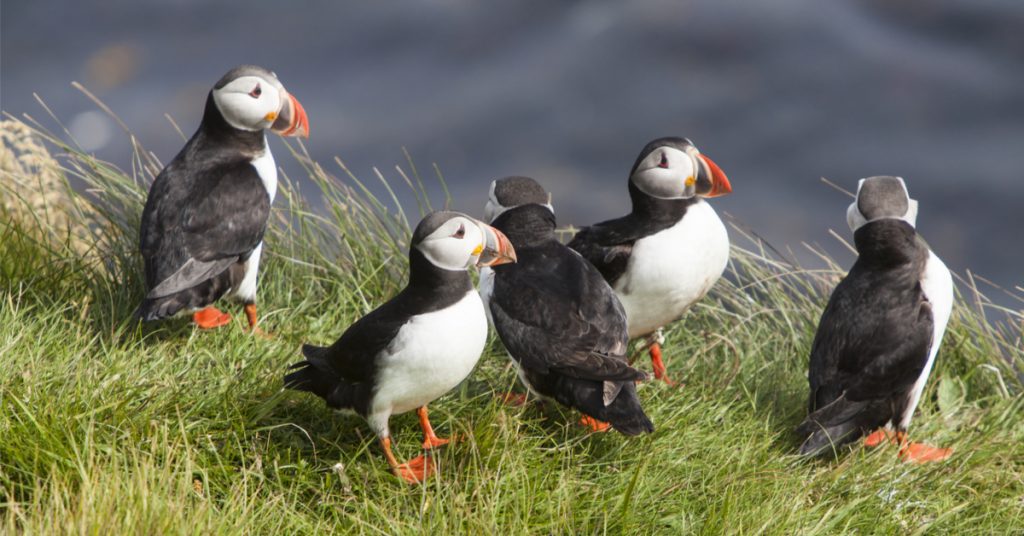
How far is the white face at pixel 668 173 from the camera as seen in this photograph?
5.39 m

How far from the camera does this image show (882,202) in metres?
4.97

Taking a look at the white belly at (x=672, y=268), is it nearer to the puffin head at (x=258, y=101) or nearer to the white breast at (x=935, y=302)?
the white breast at (x=935, y=302)

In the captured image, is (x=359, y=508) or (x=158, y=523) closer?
(x=158, y=523)

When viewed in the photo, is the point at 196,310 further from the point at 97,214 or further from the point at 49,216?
the point at 49,216

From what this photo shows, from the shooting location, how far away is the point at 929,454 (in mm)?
4906

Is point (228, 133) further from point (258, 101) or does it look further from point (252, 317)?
point (252, 317)

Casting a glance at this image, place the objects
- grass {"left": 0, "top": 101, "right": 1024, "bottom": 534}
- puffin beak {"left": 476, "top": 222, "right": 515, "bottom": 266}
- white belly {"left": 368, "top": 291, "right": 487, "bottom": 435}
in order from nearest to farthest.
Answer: grass {"left": 0, "top": 101, "right": 1024, "bottom": 534} → white belly {"left": 368, "top": 291, "right": 487, "bottom": 435} → puffin beak {"left": 476, "top": 222, "right": 515, "bottom": 266}

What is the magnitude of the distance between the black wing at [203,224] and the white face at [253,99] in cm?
24

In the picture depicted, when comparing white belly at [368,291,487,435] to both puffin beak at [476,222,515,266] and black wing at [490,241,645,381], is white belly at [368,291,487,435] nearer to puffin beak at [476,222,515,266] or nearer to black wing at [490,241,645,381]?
puffin beak at [476,222,515,266]

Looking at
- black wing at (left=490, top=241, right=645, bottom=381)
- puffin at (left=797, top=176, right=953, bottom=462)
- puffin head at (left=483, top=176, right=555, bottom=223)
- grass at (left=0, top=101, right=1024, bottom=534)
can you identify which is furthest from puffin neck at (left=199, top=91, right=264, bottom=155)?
puffin at (left=797, top=176, right=953, bottom=462)

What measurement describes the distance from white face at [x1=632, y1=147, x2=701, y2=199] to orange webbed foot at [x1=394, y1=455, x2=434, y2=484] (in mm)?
1875

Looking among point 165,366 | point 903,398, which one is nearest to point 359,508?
point 165,366

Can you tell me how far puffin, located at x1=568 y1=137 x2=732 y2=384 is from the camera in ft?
17.5

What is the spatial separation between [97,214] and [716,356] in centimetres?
344
